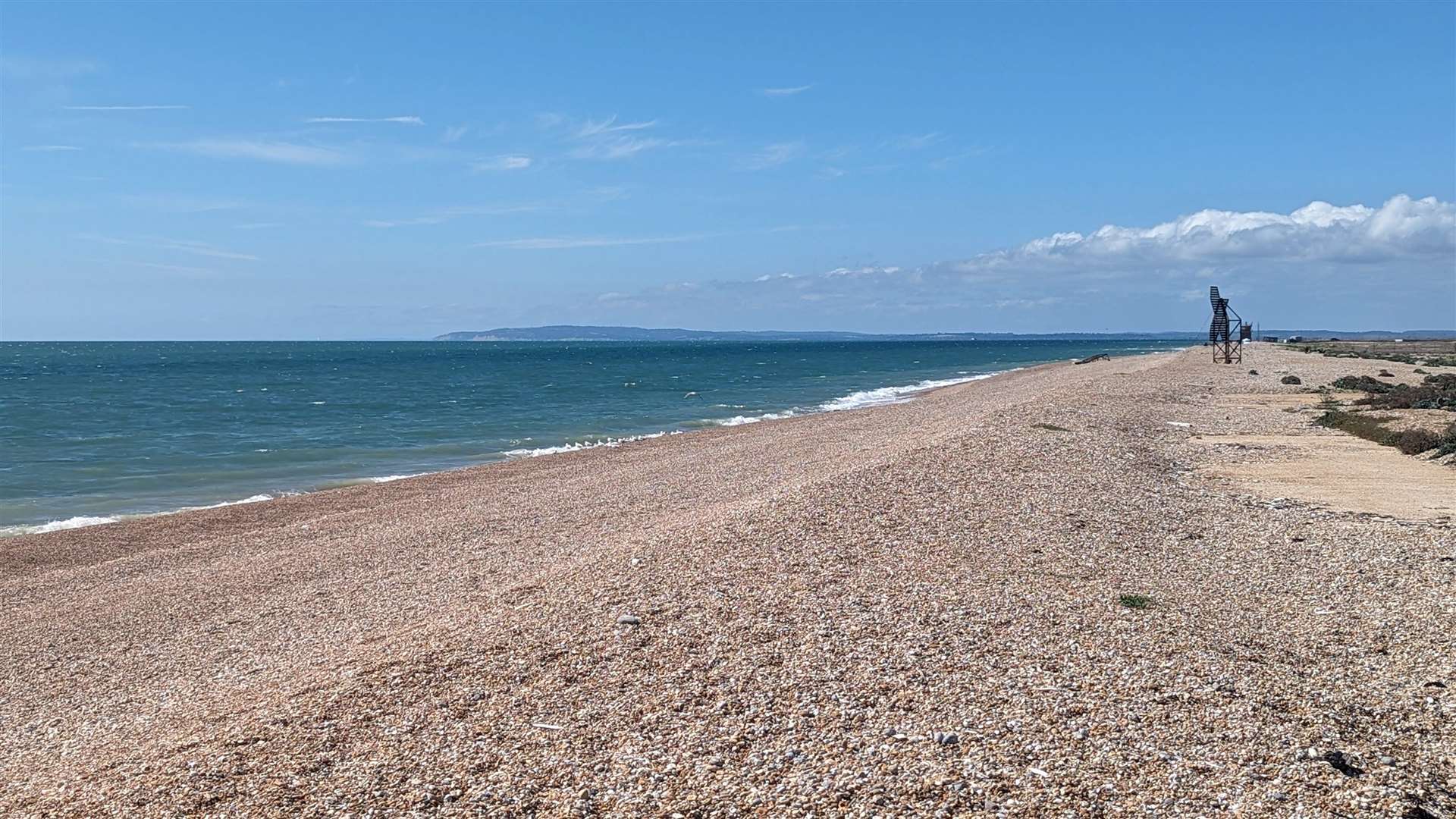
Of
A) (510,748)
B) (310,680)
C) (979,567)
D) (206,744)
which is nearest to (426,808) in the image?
(510,748)

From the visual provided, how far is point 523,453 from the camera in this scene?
3016 cm

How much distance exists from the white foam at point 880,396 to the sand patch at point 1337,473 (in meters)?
→ 21.4

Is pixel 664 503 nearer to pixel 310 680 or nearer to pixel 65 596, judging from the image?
pixel 65 596

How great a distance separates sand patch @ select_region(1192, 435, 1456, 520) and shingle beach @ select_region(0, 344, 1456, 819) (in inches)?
10.5

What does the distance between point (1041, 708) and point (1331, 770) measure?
162 cm

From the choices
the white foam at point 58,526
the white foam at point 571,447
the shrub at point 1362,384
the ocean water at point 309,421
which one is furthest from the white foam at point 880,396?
the white foam at point 58,526

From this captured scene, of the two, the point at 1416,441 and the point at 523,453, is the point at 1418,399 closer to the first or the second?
the point at 1416,441

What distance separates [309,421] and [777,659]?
36.8m

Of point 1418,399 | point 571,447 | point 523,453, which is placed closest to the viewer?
point 1418,399

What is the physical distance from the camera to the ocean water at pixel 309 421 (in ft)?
81.3

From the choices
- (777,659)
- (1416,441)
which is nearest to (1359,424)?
(1416,441)

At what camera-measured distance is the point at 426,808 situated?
612 centimetres

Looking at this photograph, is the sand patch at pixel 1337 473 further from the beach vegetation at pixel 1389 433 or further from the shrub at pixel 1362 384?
the shrub at pixel 1362 384

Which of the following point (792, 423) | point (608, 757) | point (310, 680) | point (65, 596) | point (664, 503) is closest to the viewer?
point (608, 757)
